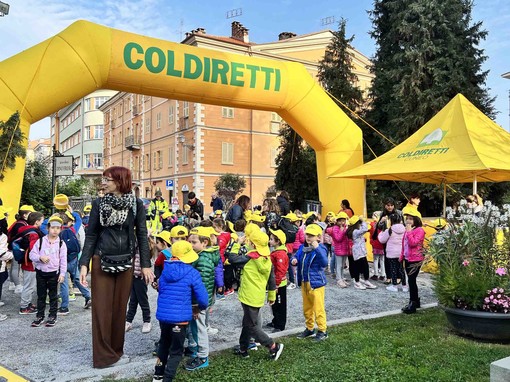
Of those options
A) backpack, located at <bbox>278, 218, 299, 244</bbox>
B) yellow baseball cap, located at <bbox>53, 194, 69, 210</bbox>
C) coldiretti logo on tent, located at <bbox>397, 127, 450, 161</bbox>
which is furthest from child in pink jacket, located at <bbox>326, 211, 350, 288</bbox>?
yellow baseball cap, located at <bbox>53, 194, 69, 210</bbox>

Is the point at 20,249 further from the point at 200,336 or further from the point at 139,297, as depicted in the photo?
the point at 200,336

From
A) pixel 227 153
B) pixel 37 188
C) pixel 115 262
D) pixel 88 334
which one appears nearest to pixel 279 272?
pixel 115 262

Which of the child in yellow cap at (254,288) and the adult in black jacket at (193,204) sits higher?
the adult in black jacket at (193,204)

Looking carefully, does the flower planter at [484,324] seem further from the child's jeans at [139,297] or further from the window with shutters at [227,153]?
the window with shutters at [227,153]

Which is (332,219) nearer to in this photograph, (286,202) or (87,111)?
(286,202)

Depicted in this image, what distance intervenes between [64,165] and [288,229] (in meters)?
6.04

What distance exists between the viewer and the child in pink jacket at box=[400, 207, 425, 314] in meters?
7.04

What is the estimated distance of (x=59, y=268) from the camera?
6312 millimetres

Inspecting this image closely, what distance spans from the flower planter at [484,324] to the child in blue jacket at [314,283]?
64.5 inches

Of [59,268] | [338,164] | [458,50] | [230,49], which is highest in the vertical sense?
[230,49]

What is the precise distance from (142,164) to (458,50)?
1208 inches

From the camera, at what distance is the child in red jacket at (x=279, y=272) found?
5906mm

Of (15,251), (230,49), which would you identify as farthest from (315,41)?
(15,251)

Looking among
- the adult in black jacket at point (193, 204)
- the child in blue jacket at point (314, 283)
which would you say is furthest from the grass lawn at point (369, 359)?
the adult in black jacket at point (193, 204)
